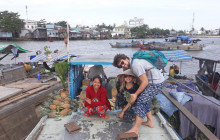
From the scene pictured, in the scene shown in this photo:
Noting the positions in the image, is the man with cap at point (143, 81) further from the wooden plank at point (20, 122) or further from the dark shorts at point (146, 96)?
the wooden plank at point (20, 122)

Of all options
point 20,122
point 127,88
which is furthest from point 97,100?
point 20,122

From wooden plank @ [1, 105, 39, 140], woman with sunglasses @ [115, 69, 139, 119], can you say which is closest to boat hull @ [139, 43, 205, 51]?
wooden plank @ [1, 105, 39, 140]

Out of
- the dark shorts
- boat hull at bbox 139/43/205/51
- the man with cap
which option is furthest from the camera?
boat hull at bbox 139/43/205/51

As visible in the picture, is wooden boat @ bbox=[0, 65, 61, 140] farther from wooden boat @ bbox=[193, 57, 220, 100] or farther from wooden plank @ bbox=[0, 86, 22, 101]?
wooden boat @ bbox=[193, 57, 220, 100]

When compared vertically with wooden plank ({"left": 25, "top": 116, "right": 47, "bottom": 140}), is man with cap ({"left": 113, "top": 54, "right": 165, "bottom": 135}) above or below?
above

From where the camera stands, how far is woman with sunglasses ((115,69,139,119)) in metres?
3.27

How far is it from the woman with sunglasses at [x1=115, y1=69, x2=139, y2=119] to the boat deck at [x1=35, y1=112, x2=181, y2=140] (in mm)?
179

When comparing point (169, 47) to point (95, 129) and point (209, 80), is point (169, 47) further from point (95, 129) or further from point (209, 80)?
point (95, 129)

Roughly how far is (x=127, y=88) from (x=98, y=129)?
3.49ft

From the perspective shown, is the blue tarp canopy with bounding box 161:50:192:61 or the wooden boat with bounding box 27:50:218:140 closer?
the wooden boat with bounding box 27:50:218:140

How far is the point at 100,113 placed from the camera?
12.5 ft

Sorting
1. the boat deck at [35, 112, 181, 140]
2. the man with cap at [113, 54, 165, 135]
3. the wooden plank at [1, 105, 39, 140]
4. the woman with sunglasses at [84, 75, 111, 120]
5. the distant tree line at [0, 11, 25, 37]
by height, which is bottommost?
the wooden plank at [1, 105, 39, 140]

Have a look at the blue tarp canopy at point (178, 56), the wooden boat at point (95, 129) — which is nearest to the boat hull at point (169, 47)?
the blue tarp canopy at point (178, 56)

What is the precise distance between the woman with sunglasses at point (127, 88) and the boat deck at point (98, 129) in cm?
18
